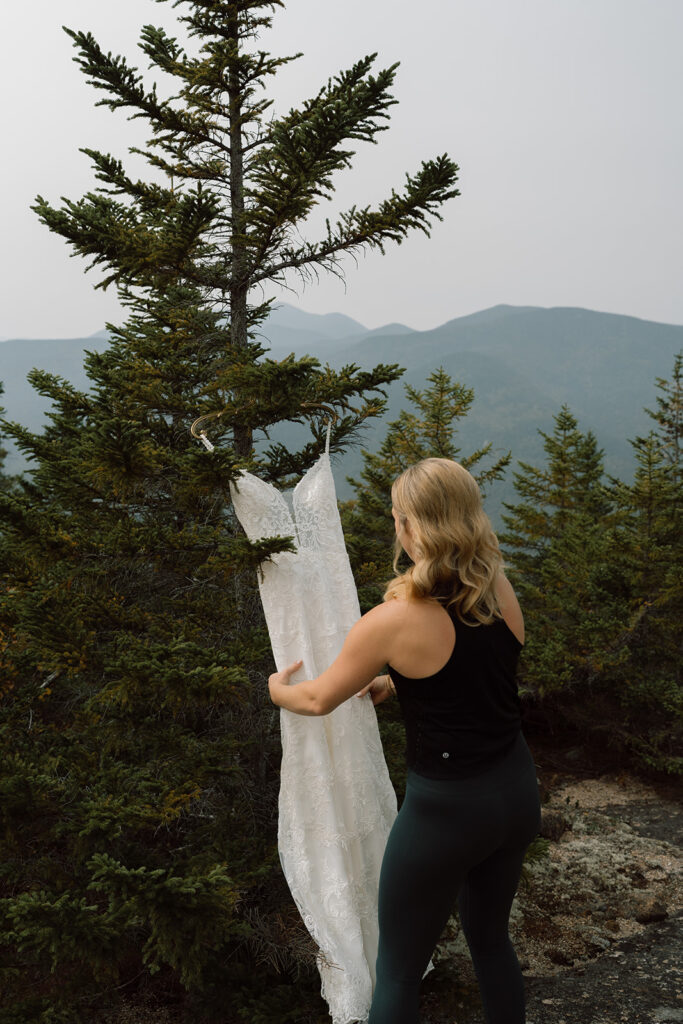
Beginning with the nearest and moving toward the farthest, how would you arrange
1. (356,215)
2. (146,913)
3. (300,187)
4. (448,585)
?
(448,585) < (146,913) < (300,187) < (356,215)

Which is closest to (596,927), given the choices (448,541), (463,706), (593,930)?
(593,930)

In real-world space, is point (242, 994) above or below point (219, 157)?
below

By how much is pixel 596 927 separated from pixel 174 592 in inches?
150

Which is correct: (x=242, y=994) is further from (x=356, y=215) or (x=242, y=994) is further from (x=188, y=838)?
(x=356, y=215)

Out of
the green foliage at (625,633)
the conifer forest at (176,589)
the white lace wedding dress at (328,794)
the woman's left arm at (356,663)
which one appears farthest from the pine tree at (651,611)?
the woman's left arm at (356,663)

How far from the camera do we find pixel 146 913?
2838mm

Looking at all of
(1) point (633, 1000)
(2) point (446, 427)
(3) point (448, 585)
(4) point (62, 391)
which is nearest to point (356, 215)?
(4) point (62, 391)

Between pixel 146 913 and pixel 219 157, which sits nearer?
pixel 146 913

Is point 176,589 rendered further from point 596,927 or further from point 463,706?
point 596,927

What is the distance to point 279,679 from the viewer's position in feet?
8.05

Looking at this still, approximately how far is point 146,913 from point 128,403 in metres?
2.52

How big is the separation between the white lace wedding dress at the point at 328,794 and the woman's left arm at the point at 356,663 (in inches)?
27.4

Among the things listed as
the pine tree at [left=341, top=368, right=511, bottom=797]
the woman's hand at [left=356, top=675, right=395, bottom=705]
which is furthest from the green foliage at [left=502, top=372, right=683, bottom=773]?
the woman's hand at [left=356, top=675, right=395, bottom=705]

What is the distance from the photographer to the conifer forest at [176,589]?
2.88m
